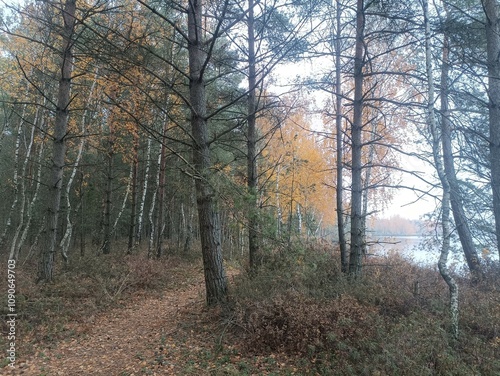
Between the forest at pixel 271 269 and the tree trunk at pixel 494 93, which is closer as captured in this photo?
the forest at pixel 271 269

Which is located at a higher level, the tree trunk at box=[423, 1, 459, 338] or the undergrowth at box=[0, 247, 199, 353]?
the tree trunk at box=[423, 1, 459, 338]

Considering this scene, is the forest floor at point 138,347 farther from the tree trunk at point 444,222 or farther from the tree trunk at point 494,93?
the tree trunk at point 494,93

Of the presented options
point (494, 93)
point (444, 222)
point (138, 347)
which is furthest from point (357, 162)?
point (138, 347)

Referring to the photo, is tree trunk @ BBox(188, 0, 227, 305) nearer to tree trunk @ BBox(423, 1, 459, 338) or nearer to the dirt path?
the dirt path

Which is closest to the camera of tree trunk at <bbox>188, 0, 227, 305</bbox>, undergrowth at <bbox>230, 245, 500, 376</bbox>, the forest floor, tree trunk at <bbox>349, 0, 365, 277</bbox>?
undergrowth at <bbox>230, 245, 500, 376</bbox>

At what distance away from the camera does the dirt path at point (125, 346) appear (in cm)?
428

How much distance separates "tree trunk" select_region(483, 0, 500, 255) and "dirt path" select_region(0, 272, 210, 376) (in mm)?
6739

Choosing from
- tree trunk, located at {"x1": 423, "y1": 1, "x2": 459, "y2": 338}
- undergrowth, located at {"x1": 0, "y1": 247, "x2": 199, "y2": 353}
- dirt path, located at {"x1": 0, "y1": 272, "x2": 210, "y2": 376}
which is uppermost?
tree trunk, located at {"x1": 423, "y1": 1, "x2": 459, "y2": 338}

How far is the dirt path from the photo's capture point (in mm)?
4281

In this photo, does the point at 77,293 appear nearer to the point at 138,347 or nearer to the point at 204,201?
the point at 138,347

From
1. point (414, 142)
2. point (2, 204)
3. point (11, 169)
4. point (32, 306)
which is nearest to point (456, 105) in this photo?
point (414, 142)

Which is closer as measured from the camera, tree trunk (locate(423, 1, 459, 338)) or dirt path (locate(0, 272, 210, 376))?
dirt path (locate(0, 272, 210, 376))

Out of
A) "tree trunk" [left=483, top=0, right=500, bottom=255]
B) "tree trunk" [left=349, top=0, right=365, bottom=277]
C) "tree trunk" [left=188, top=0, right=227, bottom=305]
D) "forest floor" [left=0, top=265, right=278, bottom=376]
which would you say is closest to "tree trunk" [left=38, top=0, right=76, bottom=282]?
"forest floor" [left=0, top=265, right=278, bottom=376]

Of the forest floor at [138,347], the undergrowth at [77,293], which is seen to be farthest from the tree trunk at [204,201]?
the undergrowth at [77,293]
